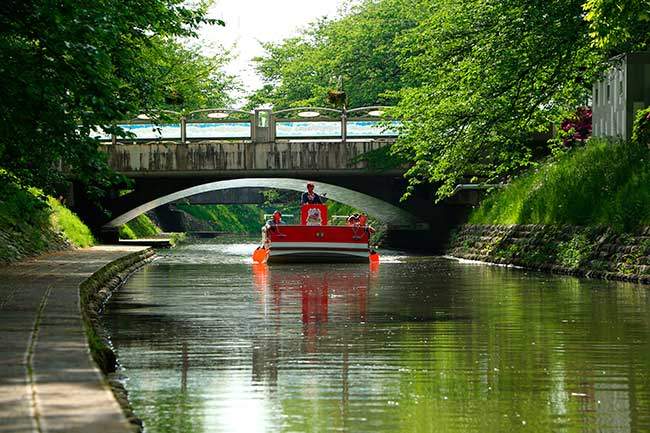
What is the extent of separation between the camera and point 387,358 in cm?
1323

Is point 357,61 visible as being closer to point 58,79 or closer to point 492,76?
point 492,76

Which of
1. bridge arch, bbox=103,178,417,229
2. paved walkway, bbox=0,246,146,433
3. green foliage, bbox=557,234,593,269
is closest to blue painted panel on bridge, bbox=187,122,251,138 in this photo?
bridge arch, bbox=103,178,417,229

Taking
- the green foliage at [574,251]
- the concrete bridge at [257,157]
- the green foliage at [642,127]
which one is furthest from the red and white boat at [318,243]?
the concrete bridge at [257,157]

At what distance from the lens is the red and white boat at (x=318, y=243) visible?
41.7 m

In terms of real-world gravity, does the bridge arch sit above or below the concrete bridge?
below

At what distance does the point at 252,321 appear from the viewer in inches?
705

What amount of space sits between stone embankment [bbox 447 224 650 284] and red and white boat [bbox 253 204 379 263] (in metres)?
3.55

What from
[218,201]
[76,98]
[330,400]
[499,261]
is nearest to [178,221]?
[218,201]

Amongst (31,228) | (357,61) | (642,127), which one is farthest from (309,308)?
(357,61)

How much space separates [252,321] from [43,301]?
265 centimetres

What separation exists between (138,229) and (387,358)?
202 feet

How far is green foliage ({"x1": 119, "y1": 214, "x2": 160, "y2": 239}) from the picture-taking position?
65.3 m

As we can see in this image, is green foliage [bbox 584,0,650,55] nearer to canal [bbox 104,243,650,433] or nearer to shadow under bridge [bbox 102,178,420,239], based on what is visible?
canal [bbox 104,243,650,433]

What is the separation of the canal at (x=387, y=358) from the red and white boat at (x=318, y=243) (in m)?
15.8
